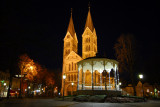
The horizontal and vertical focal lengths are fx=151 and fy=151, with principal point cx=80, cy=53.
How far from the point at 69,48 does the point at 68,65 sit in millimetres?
12820

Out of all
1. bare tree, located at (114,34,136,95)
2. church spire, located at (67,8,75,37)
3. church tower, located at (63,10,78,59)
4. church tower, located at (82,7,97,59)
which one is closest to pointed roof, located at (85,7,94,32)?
church tower, located at (82,7,97,59)

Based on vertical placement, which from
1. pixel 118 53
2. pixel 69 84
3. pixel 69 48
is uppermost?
pixel 69 48

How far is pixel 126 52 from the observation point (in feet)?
109

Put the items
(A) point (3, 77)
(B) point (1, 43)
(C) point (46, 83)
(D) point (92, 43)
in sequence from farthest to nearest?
(D) point (92, 43)
(C) point (46, 83)
(A) point (3, 77)
(B) point (1, 43)

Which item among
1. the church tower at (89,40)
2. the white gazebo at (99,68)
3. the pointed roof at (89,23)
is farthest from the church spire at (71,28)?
the white gazebo at (99,68)

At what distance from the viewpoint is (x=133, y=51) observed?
3284 cm

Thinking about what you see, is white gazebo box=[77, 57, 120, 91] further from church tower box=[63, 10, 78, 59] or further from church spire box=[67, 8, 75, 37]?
church spire box=[67, 8, 75, 37]

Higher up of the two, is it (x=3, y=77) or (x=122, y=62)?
(x=122, y=62)

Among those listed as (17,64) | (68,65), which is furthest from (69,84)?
(17,64)

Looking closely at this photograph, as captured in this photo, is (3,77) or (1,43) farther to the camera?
(3,77)

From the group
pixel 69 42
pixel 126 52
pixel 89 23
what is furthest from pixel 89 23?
pixel 126 52

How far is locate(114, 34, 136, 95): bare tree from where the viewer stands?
106ft

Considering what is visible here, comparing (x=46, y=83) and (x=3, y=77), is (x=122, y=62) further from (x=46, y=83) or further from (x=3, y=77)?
(x=3, y=77)

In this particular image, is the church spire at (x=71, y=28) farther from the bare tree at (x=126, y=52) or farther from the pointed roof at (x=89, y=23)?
the bare tree at (x=126, y=52)
